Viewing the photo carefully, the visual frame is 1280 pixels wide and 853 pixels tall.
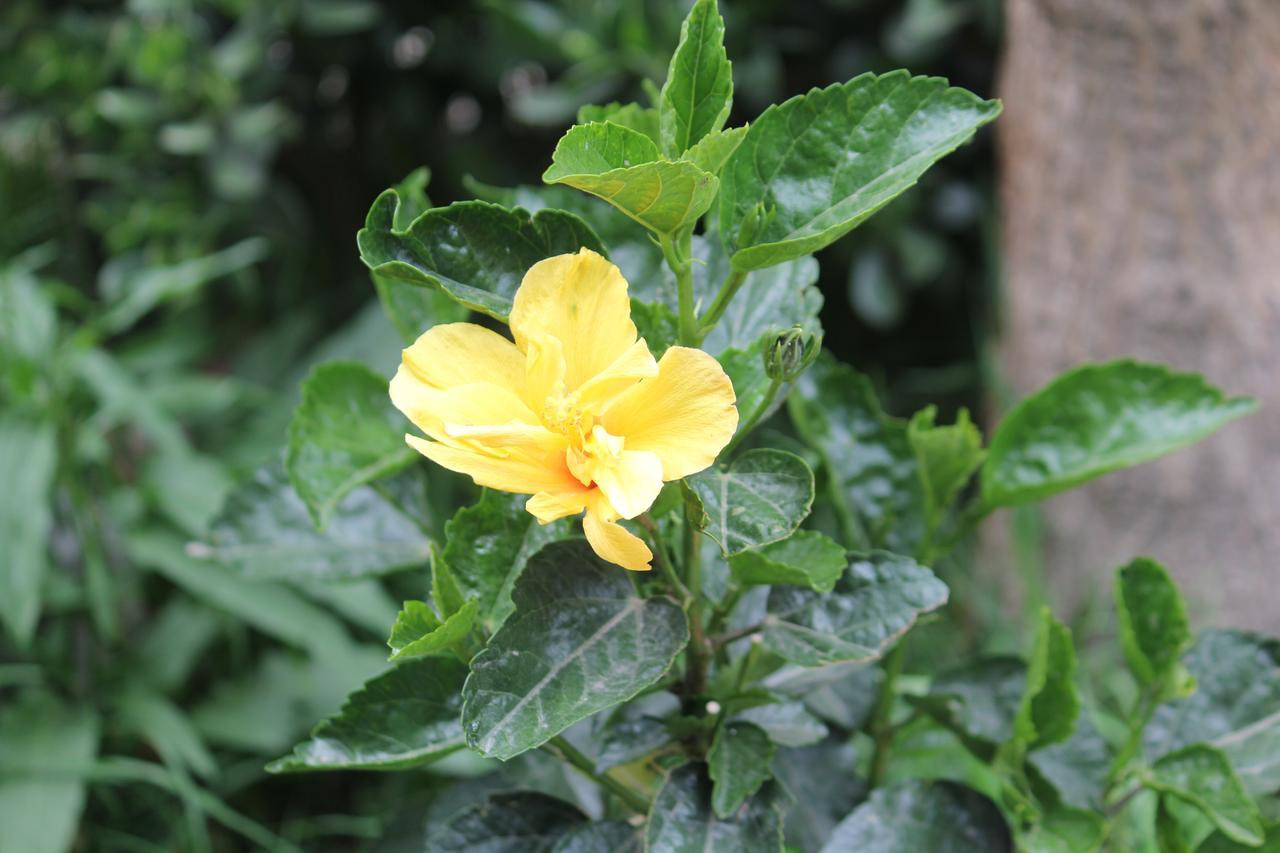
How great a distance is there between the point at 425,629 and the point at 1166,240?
1.27 m

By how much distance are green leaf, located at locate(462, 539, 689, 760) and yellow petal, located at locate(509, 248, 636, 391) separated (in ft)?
0.38

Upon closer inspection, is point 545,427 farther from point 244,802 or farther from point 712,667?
point 244,802

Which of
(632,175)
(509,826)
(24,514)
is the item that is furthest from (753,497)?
(24,514)

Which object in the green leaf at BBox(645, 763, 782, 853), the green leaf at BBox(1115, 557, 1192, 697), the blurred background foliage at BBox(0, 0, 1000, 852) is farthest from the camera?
the blurred background foliage at BBox(0, 0, 1000, 852)

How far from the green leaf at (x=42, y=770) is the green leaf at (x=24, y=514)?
11cm

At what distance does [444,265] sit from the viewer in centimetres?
54

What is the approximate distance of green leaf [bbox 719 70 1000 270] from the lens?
0.55 metres

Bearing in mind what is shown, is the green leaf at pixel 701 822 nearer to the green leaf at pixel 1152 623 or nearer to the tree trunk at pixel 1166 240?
the green leaf at pixel 1152 623

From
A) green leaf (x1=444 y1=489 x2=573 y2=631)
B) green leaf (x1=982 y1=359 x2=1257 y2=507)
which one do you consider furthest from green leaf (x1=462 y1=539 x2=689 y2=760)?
green leaf (x1=982 y1=359 x2=1257 y2=507)

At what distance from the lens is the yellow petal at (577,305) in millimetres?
515

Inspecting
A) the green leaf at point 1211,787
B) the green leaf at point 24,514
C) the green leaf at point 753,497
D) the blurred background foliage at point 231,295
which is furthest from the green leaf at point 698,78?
the green leaf at point 24,514

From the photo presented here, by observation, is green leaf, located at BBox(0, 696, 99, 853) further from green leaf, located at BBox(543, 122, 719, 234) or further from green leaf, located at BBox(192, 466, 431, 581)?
green leaf, located at BBox(543, 122, 719, 234)

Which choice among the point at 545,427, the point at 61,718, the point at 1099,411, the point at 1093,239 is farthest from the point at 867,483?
the point at 61,718

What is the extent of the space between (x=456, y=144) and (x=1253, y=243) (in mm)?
1221
